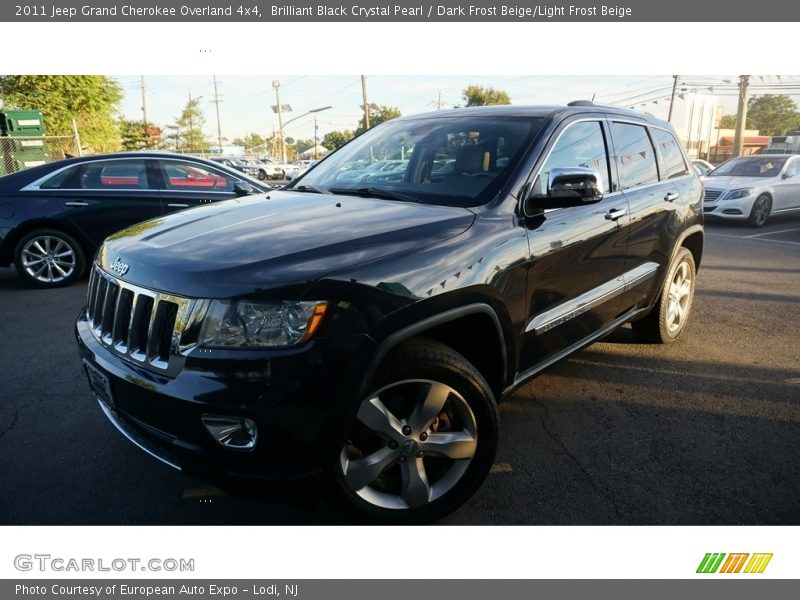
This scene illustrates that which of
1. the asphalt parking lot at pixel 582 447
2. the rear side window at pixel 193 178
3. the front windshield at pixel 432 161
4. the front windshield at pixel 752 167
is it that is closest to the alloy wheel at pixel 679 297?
the asphalt parking lot at pixel 582 447

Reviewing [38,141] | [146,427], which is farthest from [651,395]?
[38,141]

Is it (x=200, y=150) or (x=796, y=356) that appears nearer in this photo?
(x=796, y=356)

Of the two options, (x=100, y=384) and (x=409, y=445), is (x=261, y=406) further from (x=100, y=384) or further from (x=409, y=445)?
(x=100, y=384)

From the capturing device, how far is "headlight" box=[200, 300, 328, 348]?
1.91 meters

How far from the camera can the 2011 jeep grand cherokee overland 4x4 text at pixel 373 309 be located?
6.29 feet

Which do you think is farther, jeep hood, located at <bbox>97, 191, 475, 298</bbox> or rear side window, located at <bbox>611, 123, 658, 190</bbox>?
rear side window, located at <bbox>611, 123, 658, 190</bbox>

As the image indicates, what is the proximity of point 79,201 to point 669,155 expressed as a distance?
6484 mm

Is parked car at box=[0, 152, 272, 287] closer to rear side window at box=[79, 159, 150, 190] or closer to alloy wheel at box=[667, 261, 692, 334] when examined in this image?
rear side window at box=[79, 159, 150, 190]

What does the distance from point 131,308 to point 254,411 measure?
76 centimetres

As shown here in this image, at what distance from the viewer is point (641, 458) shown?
2.98 m

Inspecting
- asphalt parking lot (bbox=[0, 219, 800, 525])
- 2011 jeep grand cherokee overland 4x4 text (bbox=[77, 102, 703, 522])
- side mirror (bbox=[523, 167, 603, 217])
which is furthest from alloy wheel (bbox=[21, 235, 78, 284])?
side mirror (bbox=[523, 167, 603, 217])

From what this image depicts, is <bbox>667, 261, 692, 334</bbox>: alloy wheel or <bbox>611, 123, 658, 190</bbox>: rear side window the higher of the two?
<bbox>611, 123, 658, 190</bbox>: rear side window

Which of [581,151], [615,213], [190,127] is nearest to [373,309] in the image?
[581,151]

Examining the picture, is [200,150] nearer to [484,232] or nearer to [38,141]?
[38,141]
